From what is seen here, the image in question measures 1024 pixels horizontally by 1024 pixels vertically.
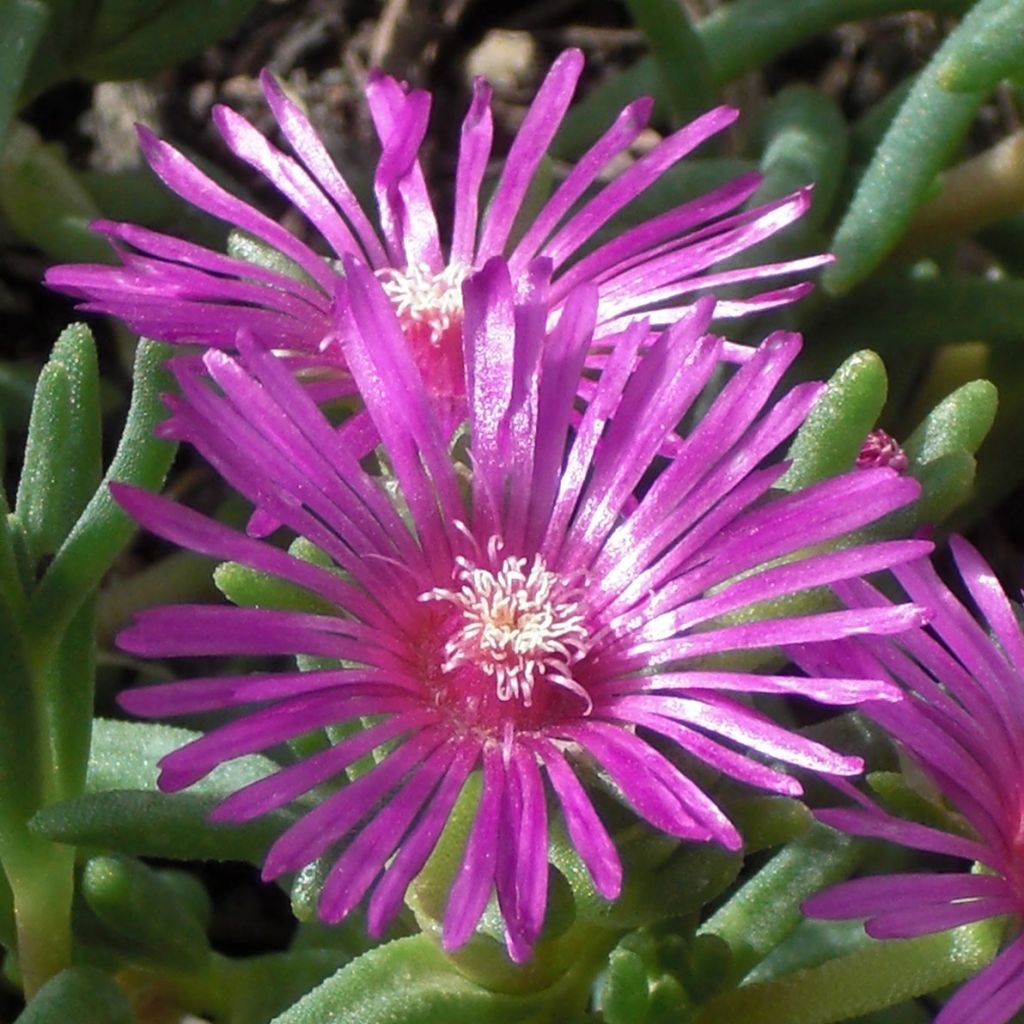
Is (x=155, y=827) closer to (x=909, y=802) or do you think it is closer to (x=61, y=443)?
(x=61, y=443)

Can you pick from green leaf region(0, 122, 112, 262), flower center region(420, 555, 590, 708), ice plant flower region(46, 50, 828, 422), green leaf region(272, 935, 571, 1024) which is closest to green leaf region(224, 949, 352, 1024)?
green leaf region(272, 935, 571, 1024)

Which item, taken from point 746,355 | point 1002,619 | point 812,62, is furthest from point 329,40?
point 1002,619

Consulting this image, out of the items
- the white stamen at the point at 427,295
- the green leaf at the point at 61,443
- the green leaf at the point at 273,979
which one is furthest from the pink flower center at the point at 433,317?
the green leaf at the point at 273,979

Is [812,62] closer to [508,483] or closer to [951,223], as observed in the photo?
[951,223]

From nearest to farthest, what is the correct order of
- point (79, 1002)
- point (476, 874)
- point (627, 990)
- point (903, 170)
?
point (476, 874)
point (627, 990)
point (79, 1002)
point (903, 170)

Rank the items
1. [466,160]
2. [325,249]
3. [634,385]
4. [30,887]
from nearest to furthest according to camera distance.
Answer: [634,385], [30,887], [466,160], [325,249]

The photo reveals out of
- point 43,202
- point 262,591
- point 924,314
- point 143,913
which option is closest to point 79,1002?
point 143,913
